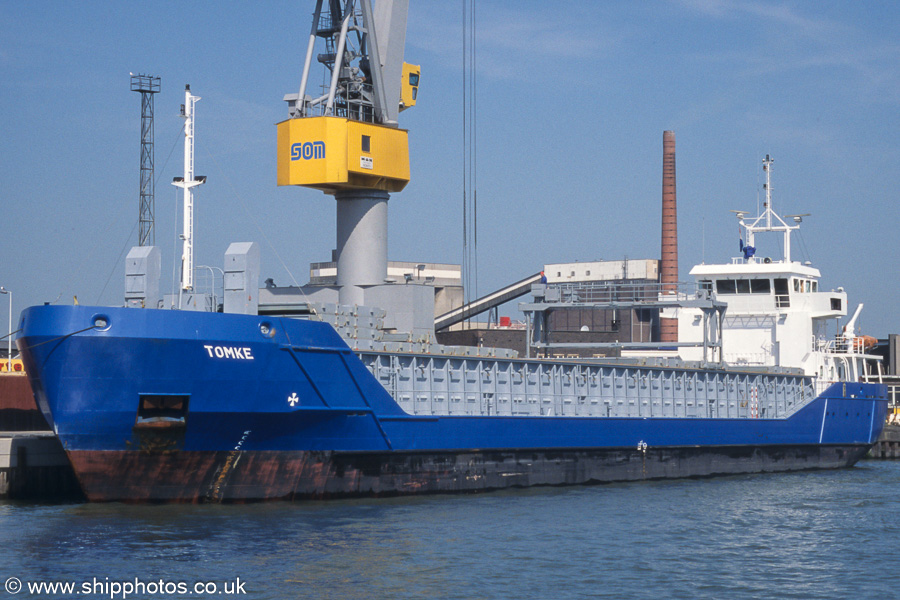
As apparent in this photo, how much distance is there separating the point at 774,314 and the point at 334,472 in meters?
20.4

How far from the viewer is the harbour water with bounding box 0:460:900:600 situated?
15.5 m

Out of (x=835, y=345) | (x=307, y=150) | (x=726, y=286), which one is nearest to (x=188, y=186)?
(x=307, y=150)

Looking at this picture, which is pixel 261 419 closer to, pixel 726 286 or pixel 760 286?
pixel 726 286

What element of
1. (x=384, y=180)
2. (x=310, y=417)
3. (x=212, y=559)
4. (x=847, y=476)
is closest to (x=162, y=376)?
(x=310, y=417)

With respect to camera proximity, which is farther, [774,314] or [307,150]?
[774,314]

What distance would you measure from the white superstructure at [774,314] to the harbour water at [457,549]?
13241mm

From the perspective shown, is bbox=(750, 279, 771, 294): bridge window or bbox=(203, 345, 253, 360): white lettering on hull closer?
bbox=(203, 345, 253, 360): white lettering on hull

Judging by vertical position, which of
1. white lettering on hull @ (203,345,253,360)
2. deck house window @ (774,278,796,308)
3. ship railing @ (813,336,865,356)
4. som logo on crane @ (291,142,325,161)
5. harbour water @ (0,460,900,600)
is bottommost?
harbour water @ (0,460,900,600)

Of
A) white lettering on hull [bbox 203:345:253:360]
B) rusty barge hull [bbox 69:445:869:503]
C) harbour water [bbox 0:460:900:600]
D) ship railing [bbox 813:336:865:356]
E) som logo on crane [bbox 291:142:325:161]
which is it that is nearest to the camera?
harbour water [bbox 0:460:900:600]

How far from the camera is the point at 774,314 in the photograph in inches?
1468

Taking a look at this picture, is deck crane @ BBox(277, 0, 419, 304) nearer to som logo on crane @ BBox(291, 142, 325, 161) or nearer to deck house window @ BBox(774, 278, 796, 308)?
som logo on crane @ BBox(291, 142, 325, 161)

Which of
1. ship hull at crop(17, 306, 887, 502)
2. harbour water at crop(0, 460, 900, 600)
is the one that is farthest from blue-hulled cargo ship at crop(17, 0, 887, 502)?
harbour water at crop(0, 460, 900, 600)

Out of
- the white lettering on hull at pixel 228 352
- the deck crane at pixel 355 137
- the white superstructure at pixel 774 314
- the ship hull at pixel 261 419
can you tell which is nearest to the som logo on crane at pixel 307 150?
the deck crane at pixel 355 137

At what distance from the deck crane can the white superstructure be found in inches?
527
